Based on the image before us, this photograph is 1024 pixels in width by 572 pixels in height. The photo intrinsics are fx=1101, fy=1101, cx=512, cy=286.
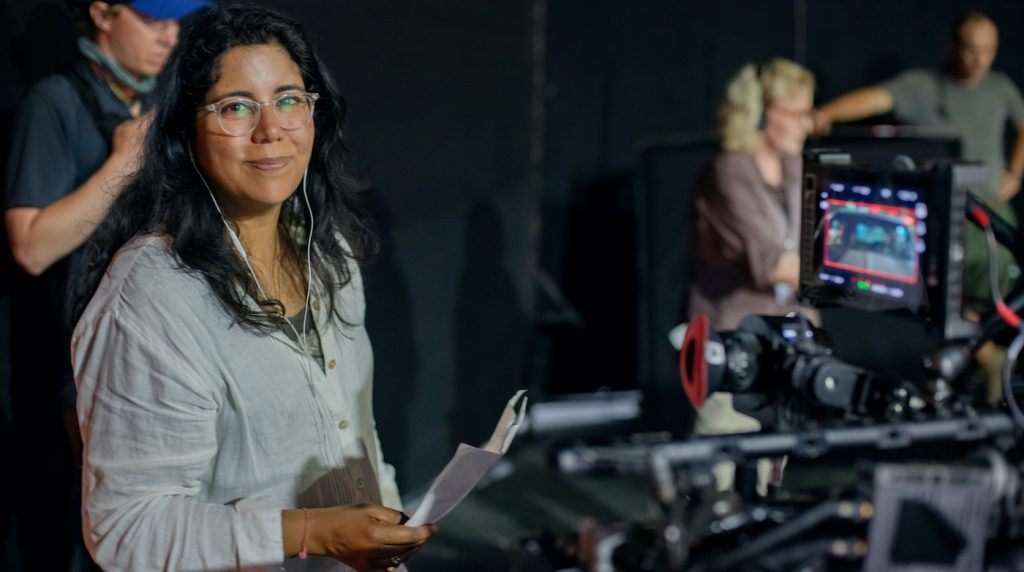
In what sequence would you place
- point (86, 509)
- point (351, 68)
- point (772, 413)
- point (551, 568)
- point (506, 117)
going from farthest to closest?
point (506, 117), point (351, 68), point (772, 413), point (86, 509), point (551, 568)

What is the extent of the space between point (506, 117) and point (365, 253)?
2.07m

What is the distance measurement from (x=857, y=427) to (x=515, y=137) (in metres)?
2.80

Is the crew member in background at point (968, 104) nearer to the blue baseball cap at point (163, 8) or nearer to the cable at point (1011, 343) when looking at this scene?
the blue baseball cap at point (163, 8)

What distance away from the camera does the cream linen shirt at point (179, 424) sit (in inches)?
55.1

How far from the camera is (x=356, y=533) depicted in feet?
4.81

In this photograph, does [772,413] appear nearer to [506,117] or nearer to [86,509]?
[86,509]

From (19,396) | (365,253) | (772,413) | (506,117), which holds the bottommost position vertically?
(19,396)

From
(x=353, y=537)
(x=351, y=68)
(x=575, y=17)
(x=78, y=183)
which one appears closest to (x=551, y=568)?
(x=353, y=537)

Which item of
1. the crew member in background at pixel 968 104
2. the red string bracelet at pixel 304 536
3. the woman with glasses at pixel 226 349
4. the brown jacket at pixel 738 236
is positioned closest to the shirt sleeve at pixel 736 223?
the brown jacket at pixel 738 236

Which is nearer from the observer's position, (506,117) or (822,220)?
(822,220)

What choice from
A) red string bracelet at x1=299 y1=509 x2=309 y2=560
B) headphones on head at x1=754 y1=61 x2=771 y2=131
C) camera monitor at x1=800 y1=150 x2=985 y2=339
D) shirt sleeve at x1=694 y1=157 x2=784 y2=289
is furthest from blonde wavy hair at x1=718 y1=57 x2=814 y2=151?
red string bracelet at x1=299 y1=509 x2=309 y2=560

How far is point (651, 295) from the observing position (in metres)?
4.80

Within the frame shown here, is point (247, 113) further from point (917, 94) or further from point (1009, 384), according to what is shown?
point (917, 94)

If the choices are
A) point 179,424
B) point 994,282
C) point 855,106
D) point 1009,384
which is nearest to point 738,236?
point 855,106
